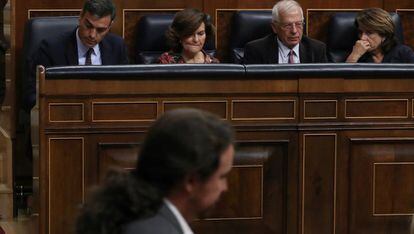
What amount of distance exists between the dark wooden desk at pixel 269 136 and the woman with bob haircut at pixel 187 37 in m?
1.06

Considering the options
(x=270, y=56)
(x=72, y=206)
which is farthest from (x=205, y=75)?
(x=270, y=56)

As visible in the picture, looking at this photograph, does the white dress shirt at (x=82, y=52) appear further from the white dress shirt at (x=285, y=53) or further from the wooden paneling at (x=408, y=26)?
the wooden paneling at (x=408, y=26)

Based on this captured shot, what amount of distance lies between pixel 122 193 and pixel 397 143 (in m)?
2.84

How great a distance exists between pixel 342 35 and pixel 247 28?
59 centimetres

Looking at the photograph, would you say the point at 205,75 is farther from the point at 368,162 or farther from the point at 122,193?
the point at 122,193

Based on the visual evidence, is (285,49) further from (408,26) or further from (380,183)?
(380,183)

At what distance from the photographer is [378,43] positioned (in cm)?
581

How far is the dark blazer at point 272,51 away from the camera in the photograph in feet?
18.2

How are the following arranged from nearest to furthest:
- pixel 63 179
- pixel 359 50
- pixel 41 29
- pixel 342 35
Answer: pixel 63 179 < pixel 41 29 < pixel 359 50 < pixel 342 35

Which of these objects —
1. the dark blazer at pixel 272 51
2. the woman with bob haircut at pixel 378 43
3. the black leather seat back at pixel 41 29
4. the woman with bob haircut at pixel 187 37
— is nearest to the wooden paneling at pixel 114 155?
the woman with bob haircut at pixel 187 37

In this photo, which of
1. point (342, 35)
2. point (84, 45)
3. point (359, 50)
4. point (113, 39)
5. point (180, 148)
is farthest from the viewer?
point (342, 35)

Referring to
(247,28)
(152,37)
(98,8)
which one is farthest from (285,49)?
(98,8)

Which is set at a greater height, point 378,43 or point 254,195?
point 378,43

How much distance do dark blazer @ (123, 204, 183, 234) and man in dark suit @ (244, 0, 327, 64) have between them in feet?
12.0
